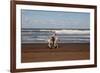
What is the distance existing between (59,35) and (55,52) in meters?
0.14

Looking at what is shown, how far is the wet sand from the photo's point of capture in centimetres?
147

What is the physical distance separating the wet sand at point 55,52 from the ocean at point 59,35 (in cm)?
3

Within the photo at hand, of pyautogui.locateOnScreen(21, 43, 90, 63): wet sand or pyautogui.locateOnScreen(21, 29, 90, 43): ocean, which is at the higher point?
pyautogui.locateOnScreen(21, 29, 90, 43): ocean

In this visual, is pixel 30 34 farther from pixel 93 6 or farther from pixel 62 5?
Result: pixel 93 6

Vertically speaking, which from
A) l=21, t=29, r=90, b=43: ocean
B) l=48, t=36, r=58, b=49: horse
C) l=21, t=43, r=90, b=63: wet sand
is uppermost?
l=21, t=29, r=90, b=43: ocean

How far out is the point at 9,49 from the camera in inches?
55.2

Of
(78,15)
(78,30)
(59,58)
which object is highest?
(78,15)

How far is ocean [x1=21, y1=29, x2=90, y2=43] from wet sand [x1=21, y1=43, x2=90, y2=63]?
0.03m

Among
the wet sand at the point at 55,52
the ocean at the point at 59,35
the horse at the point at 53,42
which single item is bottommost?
the wet sand at the point at 55,52

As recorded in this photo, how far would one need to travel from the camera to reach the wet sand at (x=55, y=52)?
1.47 m

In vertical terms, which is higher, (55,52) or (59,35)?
(59,35)

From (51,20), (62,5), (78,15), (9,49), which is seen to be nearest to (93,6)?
(78,15)

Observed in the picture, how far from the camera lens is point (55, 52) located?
1548mm

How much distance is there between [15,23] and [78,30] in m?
0.54
